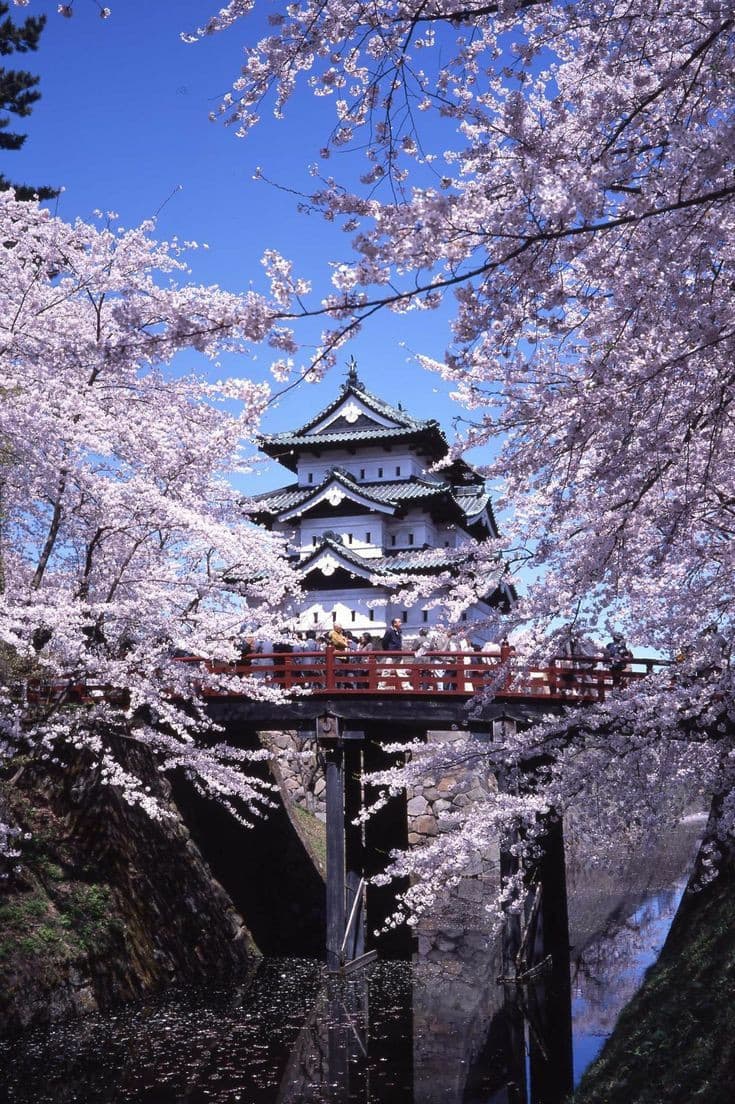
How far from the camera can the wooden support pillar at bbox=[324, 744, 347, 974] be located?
13156mm

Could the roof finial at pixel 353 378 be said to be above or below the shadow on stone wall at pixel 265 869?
above

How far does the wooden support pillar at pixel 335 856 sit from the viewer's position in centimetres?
1316

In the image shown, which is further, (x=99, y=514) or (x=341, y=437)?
(x=341, y=437)

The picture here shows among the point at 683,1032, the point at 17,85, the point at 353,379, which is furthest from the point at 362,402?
the point at 683,1032

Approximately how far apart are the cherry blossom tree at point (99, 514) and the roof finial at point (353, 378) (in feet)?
56.9

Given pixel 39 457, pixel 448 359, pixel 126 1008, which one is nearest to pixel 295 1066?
pixel 126 1008

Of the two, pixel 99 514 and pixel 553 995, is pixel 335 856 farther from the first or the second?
pixel 99 514

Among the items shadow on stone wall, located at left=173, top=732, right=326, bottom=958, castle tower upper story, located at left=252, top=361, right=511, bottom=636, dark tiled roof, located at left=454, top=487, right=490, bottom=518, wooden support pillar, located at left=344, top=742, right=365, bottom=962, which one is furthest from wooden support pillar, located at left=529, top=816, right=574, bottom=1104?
dark tiled roof, located at left=454, top=487, right=490, bottom=518

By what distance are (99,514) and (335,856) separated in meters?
6.29

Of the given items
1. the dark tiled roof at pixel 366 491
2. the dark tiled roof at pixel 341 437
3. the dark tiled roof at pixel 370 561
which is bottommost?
the dark tiled roof at pixel 370 561

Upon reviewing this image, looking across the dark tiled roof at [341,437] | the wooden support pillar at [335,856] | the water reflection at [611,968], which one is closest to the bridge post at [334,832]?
the wooden support pillar at [335,856]

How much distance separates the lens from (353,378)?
29531 millimetres

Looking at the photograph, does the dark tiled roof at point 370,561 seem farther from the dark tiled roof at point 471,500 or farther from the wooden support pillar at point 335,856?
the wooden support pillar at point 335,856

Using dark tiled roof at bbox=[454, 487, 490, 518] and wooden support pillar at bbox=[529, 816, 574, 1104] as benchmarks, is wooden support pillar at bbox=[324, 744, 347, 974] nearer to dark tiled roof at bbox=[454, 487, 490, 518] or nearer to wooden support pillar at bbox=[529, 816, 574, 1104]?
wooden support pillar at bbox=[529, 816, 574, 1104]
